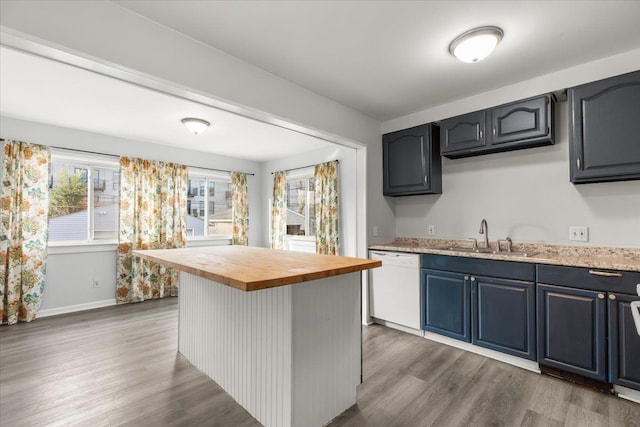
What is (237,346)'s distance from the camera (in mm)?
1920

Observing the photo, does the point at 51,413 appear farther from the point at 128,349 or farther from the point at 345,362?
the point at 345,362

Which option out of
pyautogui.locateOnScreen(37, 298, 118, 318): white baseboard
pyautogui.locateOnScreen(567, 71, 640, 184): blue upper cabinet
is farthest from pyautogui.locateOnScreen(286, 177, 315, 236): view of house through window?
pyautogui.locateOnScreen(567, 71, 640, 184): blue upper cabinet

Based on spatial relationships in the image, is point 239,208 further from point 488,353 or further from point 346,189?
point 488,353

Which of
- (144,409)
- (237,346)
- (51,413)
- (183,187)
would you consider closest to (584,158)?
(237,346)

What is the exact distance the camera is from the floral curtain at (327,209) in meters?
4.52

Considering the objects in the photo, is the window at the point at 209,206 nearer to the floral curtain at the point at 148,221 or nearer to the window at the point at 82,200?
the floral curtain at the point at 148,221

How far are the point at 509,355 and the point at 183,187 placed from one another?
15.9ft

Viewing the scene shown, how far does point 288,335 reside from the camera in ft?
5.11

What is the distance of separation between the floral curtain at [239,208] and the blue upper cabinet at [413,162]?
10.4 ft

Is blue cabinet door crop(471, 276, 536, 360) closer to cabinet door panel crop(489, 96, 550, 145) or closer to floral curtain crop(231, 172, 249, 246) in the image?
cabinet door panel crop(489, 96, 550, 145)

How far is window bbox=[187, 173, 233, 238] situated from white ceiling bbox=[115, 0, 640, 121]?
3508 millimetres

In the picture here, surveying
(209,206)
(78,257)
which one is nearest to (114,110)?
(78,257)

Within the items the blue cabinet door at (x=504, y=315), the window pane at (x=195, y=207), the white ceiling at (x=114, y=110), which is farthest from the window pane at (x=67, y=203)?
the blue cabinet door at (x=504, y=315)

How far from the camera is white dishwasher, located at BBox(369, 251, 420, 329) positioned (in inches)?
121
